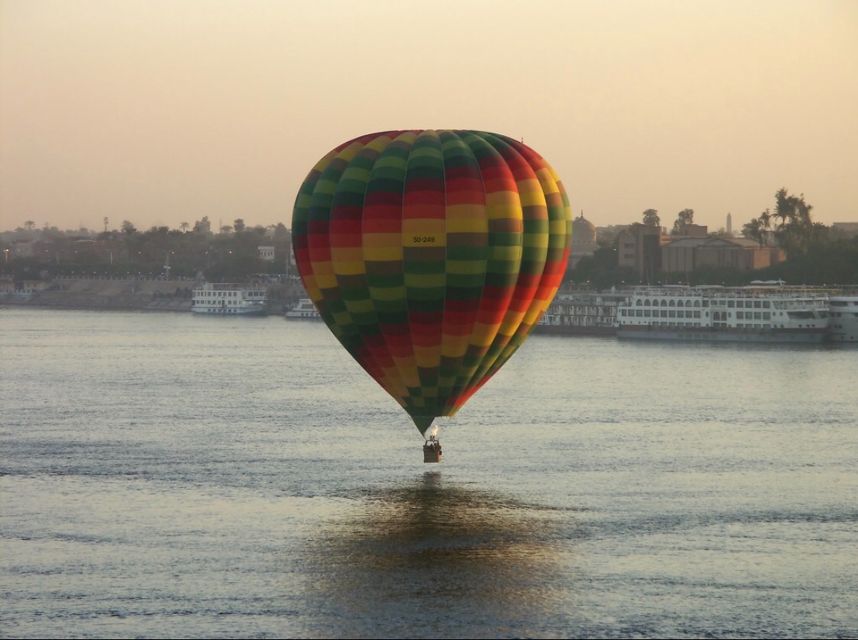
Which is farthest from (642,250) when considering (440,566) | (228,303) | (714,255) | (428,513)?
(440,566)

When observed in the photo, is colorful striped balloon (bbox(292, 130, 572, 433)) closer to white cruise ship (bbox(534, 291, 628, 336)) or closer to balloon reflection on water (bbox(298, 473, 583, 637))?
balloon reflection on water (bbox(298, 473, 583, 637))

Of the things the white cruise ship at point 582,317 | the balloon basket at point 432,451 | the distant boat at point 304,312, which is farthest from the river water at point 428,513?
the distant boat at point 304,312

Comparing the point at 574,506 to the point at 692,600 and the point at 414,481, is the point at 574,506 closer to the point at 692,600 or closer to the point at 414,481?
the point at 414,481

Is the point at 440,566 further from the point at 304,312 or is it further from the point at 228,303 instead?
the point at 228,303

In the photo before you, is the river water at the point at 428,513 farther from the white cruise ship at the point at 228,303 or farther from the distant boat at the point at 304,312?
the white cruise ship at the point at 228,303

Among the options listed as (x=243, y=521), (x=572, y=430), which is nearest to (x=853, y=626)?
(x=243, y=521)

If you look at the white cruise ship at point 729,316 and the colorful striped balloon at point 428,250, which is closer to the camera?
the colorful striped balloon at point 428,250
